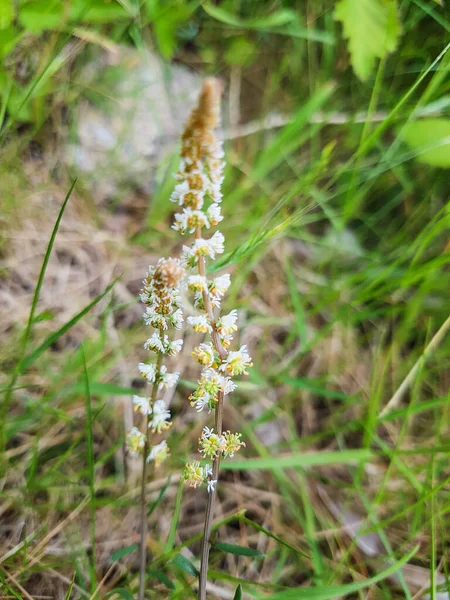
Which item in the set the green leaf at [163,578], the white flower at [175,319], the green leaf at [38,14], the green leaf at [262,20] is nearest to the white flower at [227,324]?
the white flower at [175,319]

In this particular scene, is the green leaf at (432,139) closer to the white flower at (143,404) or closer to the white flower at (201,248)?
the white flower at (201,248)

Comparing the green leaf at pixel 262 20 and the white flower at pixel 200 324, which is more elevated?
the green leaf at pixel 262 20

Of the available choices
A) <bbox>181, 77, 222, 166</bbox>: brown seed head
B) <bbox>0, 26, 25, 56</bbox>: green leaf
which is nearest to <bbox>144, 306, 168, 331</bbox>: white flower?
<bbox>181, 77, 222, 166</bbox>: brown seed head

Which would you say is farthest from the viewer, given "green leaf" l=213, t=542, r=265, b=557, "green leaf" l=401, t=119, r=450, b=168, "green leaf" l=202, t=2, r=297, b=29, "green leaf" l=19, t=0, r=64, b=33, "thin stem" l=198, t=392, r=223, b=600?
"green leaf" l=202, t=2, r=297, b=29

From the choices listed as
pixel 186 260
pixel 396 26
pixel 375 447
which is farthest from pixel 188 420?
pixel 396 26

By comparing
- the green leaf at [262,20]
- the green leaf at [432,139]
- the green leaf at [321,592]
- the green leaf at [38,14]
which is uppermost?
the green leaf at [262,20]

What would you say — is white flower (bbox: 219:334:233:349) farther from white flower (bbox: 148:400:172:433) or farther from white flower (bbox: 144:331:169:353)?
white flower (bbox: 148:400:172:433)

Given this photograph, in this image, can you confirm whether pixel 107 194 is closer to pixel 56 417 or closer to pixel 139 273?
pixel 139 273
